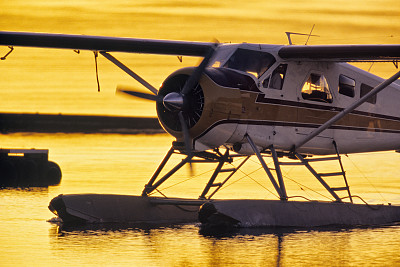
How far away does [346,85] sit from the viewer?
18.7m

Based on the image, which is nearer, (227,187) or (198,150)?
(198,150)

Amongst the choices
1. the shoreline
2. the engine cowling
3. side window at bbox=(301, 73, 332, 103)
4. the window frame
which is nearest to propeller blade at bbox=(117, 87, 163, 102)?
the engine cowling

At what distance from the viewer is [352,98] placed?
61.6 feet

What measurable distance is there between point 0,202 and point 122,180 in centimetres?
690

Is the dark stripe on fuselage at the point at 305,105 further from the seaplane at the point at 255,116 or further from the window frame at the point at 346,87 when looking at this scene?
the window frame at the point at 346,87

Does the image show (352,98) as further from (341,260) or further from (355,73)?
(341,260)

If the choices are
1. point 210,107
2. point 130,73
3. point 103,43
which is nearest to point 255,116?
point 210,107

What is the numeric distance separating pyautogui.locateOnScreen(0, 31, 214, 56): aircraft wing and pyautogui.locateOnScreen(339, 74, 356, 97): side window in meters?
2.66

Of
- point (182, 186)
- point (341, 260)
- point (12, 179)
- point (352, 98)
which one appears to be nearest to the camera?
point (341, 260)

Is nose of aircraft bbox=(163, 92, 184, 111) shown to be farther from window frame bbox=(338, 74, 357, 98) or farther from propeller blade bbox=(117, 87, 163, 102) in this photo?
window frame bbox=(338, 74, 357, 98)

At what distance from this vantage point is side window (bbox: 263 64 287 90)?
676 inches

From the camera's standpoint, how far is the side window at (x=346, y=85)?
1856 centimetres

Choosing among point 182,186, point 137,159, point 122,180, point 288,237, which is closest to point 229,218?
point 288,237

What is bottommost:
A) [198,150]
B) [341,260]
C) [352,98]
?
[341,260]
